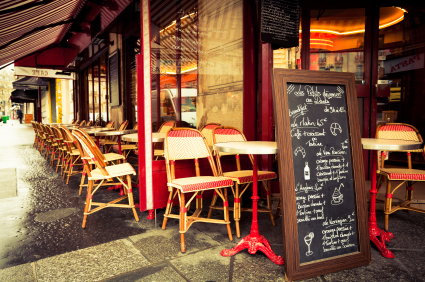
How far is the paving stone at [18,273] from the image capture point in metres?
1.81

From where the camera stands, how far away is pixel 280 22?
10.9 ft

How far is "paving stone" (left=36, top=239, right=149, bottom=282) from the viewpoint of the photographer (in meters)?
1.84

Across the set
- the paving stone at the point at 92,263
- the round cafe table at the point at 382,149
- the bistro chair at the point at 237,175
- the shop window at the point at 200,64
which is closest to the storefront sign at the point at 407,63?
the shop window at the point at 200,64

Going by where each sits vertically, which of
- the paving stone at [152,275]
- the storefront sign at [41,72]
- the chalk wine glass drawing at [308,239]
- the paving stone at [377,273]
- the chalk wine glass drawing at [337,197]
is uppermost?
the storefront sign at [41,72]

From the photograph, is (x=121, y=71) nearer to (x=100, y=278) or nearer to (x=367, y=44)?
(x=367, y=44)

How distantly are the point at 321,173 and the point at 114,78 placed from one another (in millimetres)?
7103

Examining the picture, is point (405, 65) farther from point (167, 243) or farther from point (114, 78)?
point (114, 78)

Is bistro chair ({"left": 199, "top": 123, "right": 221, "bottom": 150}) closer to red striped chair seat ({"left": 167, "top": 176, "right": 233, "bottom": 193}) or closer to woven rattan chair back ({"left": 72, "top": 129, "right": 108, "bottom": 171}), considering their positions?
red striped chair seat ({"left": 167, "top": 176, "right": 233, "bottom": 193})

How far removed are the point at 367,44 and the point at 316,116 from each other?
116 inches

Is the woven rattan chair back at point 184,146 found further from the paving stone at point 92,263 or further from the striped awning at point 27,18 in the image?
the striped awning at point 27,18

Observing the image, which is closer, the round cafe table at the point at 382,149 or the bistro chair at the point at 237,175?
the round cafe table at the point at 382,149

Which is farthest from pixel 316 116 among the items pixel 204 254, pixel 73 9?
pixel 73 9

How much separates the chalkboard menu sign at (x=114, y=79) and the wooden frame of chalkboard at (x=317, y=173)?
6.56 metres

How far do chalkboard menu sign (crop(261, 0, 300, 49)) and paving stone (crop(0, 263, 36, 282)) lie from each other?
10.1 ft
